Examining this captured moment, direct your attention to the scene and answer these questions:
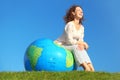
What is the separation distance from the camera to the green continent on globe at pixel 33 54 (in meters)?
14.4

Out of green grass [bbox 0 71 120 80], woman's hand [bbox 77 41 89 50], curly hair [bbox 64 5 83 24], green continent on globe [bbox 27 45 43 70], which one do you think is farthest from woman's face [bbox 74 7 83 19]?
green grass [bbox 0 71 120 80]

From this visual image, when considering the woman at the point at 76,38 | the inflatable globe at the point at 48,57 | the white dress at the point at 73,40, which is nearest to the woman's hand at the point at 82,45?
the woman at the point at 76,38

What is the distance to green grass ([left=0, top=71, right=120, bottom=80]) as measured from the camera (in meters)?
12.0

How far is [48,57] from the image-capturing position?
14.3m

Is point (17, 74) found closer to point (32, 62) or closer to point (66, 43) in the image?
point (32, 62)

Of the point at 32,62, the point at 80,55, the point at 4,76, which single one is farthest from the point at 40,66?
the point at 4,76

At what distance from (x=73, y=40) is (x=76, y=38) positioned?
287 millimetres

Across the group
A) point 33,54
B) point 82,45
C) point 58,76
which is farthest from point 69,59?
point 58,76

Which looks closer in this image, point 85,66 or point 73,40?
point 85,66

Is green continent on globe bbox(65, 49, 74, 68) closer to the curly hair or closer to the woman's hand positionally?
the woman's hand

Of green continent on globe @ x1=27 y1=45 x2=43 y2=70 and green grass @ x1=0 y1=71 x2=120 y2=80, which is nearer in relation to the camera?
green grass @ x1=0 y1=71 x2=120 y2=80

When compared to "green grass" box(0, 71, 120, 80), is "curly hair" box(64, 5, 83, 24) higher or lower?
higher

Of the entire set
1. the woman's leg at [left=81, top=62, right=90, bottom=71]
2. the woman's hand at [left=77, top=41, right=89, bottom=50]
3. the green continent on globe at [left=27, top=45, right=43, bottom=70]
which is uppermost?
the woman's hand at [left=77, top=41, right=89, bottom=50]

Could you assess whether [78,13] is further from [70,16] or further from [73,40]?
[73,40]
